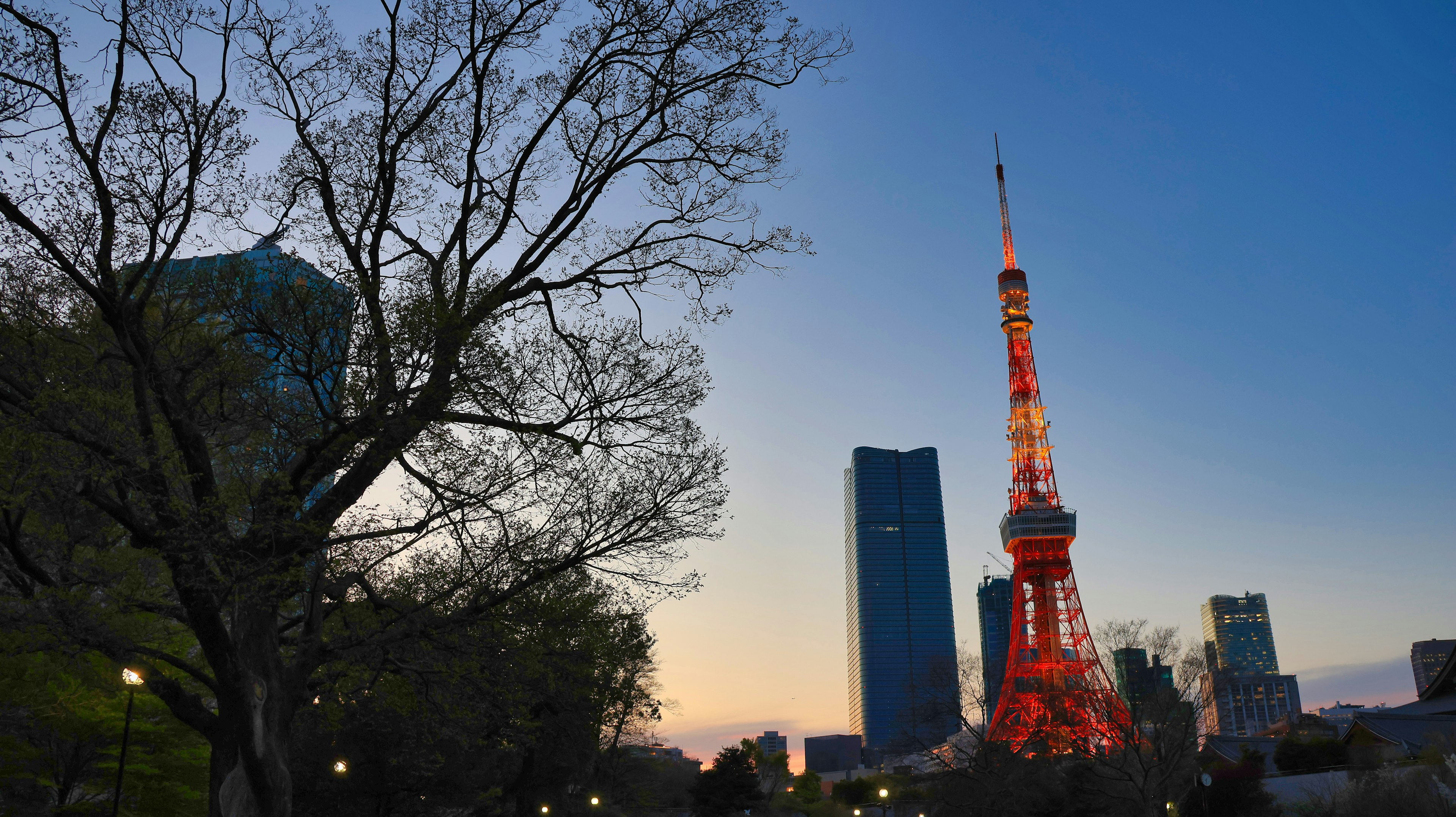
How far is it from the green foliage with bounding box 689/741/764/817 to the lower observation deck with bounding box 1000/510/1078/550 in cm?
2890

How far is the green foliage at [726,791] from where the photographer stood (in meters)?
45.5

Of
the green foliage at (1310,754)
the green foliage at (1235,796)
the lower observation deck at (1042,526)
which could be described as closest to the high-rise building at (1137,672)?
the green foliage at (1235,796)

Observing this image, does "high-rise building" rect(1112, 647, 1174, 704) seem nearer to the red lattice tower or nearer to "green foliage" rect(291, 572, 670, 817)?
the red lattice tower

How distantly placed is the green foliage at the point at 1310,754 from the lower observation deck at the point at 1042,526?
26929 mm

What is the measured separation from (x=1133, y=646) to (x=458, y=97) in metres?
36.8

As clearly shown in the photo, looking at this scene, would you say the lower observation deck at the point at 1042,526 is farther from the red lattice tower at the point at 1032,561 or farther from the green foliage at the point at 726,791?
the green foliage at the point at 726,791

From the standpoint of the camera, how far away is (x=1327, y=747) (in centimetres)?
3684

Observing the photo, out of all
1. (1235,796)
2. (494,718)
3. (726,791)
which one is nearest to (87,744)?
(494,718)

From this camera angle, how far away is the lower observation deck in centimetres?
6531

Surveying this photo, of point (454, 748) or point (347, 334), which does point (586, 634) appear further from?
point (454, 748)

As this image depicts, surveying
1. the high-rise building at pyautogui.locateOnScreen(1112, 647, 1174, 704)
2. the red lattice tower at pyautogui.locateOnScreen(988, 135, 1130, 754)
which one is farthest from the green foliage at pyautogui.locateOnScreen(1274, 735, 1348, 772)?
the red lattice tower at pyautogui.locateOnScreen(988, 135, 1130, 754)

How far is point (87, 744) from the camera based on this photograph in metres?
18.2

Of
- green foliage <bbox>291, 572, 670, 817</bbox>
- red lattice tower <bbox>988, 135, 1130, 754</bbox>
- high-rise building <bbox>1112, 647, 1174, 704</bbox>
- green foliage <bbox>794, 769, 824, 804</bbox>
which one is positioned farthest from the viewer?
green foliage <bbox>794, 769, 824, 804</bbox>

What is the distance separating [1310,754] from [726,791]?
25716 millimetres
